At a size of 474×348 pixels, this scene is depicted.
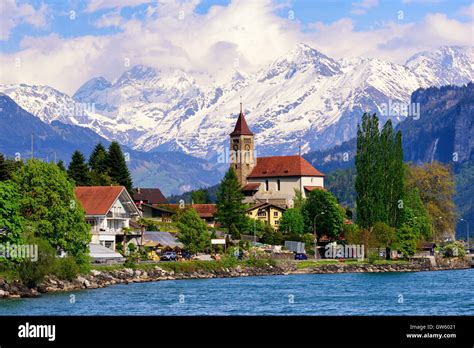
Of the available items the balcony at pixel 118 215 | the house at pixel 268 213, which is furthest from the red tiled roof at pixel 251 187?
the balcony at pixel 118 215

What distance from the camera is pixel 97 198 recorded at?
372 ft

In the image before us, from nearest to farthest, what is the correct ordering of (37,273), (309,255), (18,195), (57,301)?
(57,301) < (37,273) < (18,195) < (309,255)

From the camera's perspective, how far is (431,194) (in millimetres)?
152625

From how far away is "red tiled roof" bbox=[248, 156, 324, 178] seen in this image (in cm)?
18925

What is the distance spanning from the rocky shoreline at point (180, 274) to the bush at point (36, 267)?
0.63 meters

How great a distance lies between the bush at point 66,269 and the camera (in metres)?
74.4

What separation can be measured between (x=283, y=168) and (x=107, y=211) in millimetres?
85142

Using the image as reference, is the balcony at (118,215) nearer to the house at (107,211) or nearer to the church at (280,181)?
the house at (107,211)

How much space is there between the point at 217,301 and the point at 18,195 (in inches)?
836

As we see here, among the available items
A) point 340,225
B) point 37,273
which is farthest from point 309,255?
point 37,273

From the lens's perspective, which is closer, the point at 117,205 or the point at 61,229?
the point at 61,229

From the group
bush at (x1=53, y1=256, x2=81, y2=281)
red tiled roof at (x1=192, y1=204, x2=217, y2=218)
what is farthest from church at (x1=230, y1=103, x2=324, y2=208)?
bush at (x1=53, y1=256, x2=81, y2=281)

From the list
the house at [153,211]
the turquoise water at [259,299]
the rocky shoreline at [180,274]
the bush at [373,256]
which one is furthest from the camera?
the house at [153,211]
